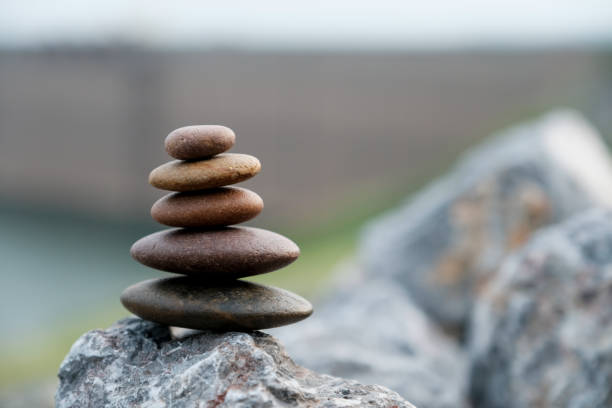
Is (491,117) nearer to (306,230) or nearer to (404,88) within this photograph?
(404,88)

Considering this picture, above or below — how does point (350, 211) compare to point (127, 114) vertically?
below

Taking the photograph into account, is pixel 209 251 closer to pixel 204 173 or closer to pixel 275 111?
pixel 204 173

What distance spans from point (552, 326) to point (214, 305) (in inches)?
82.2

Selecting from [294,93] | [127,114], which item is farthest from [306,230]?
[127,114]

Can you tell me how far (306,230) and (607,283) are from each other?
49.8 ft

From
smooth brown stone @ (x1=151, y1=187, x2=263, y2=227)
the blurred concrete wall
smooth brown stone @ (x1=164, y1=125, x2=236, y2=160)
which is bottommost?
smooth brown stone @ (x1=151, y1=187, x2=263, y2=227)

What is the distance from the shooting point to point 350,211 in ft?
58.5

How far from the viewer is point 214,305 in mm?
2570

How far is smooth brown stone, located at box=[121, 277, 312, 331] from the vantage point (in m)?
→ 2.56

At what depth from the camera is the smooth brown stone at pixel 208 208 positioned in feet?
8.90

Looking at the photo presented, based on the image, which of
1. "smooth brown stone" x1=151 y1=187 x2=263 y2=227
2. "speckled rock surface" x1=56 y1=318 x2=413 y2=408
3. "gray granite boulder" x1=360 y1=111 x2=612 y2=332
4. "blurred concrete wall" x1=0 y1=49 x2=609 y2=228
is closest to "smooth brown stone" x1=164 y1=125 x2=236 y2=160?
"smooth brown stone" x1=151 y1=187 x2=263 y2=227

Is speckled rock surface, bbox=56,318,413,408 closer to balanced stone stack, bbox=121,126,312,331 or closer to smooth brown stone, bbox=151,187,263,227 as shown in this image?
balanced stone stack, bbox=121,126,312,331

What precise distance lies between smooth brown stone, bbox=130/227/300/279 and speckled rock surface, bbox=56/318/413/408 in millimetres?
291

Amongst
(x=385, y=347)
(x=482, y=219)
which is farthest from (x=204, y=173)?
(x=482, y=219)
